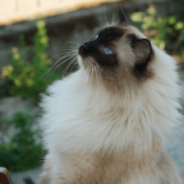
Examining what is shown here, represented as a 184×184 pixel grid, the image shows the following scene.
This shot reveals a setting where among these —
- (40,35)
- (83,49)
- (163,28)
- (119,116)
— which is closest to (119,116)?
(119,116)

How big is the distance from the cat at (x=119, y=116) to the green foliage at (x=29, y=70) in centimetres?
166

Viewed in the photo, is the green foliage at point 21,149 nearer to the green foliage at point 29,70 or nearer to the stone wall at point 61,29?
the green foliage at point 29,70

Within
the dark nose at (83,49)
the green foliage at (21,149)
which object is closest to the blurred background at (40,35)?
the green foliage at (21,149)

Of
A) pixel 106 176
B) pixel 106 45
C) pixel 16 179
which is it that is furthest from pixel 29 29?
pixel 106 176

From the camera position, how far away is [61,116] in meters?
1.58

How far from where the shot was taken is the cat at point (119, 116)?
1.34m

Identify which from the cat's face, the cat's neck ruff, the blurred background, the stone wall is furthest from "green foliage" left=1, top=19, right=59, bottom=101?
the cat's face

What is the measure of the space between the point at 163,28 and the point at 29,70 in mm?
2160

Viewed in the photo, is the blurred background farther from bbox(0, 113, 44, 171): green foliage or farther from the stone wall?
bbox(0, 113, 44, 171): green foliage

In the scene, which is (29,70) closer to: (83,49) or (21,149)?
(21,149)

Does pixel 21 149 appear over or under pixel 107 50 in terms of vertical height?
under

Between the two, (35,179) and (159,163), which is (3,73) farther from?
(159,163)

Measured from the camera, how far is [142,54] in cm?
127

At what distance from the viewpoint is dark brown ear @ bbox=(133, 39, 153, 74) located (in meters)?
1.23
